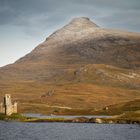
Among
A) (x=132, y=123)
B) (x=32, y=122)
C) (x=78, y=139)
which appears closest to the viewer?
(x=78, y=139)

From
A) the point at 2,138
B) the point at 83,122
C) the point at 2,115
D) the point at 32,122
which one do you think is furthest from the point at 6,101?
the point at 2,138

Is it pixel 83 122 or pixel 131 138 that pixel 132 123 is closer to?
pixel 83 122

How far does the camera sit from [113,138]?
95875mm

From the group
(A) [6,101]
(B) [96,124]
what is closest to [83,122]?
(B) [96,124]

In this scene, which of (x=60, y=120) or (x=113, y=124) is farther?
(x=60, y=120)

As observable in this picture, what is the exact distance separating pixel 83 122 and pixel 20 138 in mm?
55215

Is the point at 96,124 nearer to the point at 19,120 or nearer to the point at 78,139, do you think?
the point at 19,120

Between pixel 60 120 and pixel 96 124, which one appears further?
pixel 60 120

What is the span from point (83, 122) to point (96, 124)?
6.48m

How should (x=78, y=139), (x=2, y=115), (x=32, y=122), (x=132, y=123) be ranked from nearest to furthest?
(x=78, y=139) < (x=132, y=123) < (x=32, y=122) < (x=2, y=115)

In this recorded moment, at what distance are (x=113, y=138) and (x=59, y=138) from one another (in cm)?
1192

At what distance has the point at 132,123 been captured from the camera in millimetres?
141750

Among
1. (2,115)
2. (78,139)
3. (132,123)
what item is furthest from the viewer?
(2,115)

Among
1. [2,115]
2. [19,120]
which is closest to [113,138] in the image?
[19,120]
